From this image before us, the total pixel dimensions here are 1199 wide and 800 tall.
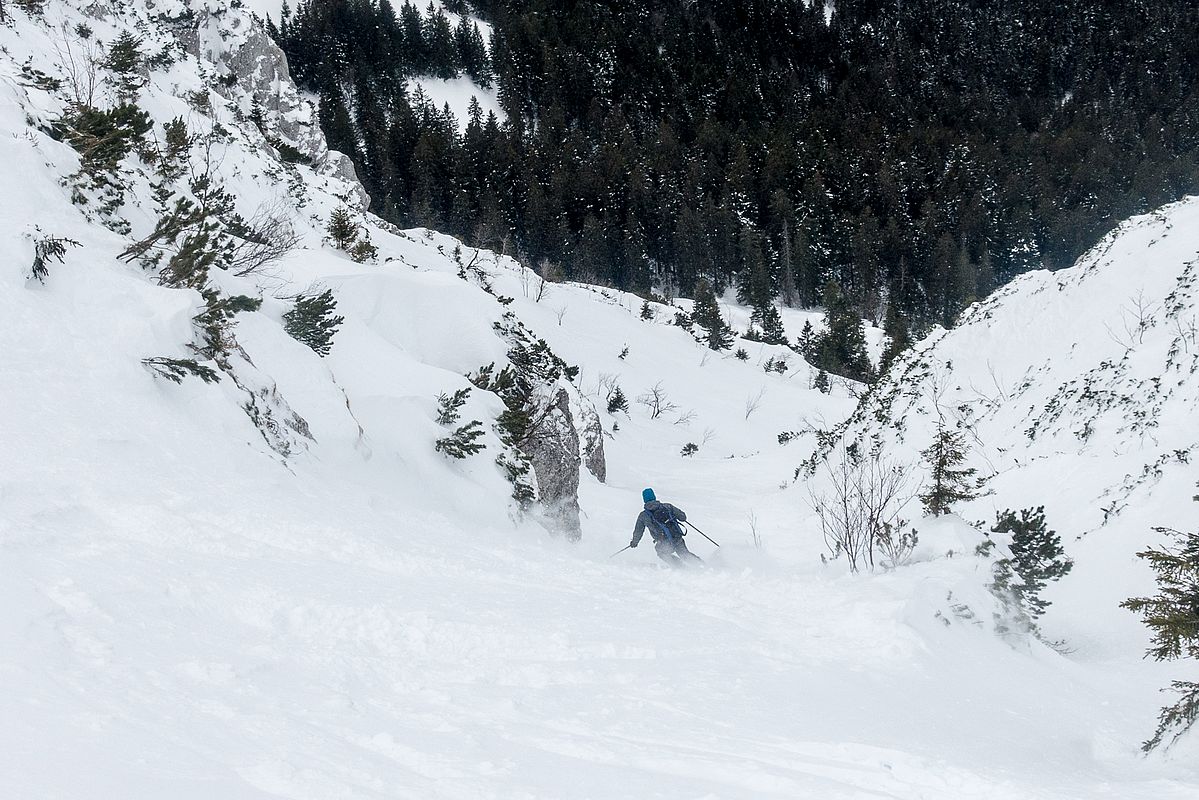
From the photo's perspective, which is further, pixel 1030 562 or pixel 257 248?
pixel 257 248

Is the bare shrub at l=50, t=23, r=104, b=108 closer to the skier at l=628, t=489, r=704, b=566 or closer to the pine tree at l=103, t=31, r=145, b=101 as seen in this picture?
the pine tree at l=103, t=31, r=145, b=101

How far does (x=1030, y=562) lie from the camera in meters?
10.4

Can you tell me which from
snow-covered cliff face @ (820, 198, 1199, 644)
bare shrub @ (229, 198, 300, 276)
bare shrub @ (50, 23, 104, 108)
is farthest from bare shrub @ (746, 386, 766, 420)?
bare shrub @ (50, 23, 104, 108)

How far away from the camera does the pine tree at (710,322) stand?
159 feet

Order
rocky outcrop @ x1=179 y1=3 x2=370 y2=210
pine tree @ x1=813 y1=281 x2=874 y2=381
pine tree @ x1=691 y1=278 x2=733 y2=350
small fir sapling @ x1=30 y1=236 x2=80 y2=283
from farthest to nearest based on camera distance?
pine tree @ x1=813 y1=281 x2=874 y2=381
pine tree @ x1=691 y1=278 x2=733 y2=350
rocky outcrop @ x1=179 y1=3 x2=370 y2=210
small fir sapling @ x1=30 y1=236 x2=80 y2=283

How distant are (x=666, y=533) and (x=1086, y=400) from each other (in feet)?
36.7

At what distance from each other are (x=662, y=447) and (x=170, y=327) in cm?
2665

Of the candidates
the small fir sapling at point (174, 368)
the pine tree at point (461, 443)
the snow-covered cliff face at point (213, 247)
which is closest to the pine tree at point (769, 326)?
the snow-covered cliff face at point (213, 247)

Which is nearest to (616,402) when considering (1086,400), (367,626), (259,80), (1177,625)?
(1086,400)

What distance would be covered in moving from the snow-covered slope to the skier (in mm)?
1085

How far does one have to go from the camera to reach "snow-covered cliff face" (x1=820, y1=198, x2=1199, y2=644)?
40.1 ft

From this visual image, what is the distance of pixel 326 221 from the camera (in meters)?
27.8

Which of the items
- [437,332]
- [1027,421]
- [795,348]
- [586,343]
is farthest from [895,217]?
[437,332]

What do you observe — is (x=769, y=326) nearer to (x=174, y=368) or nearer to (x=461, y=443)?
(x=461, y=443)
